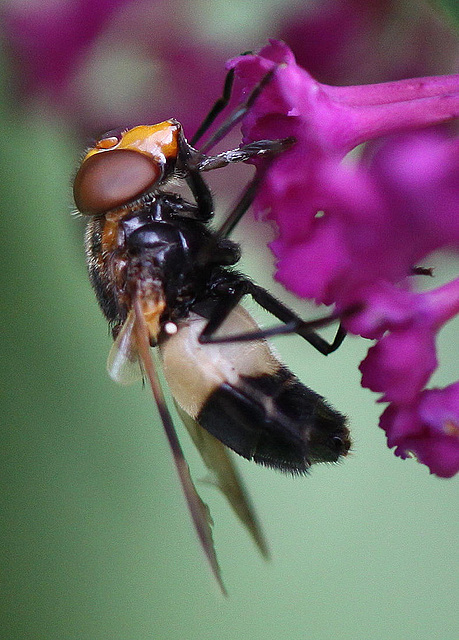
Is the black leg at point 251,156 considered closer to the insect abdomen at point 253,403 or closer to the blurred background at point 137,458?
the insect abdomen at point 253,403

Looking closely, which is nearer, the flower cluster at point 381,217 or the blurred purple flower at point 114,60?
the flower cluster at point 381,217

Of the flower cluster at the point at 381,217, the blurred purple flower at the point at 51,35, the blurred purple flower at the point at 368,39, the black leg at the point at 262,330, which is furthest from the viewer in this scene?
the blurred purple flower at the point at 51,35

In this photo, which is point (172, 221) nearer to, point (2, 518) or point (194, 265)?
point (194, 265)

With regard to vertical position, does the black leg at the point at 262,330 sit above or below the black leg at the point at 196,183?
below

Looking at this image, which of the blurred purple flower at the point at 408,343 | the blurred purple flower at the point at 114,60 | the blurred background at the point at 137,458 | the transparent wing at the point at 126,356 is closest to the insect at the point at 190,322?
the transparent wing at the point at 126,356

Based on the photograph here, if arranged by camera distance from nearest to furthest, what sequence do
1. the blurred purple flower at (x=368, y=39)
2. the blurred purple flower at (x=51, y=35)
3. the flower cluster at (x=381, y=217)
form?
1. the flower cluster at (x=381, y=217)
2. the blurred purple flower at (x=368, y=39)
3. the blurred purple flower at (x=51, y=35)

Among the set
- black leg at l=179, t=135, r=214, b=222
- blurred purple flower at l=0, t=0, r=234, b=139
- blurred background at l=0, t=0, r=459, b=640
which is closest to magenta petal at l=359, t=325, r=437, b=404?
black leg at l=179, t=135, r=214, b=222

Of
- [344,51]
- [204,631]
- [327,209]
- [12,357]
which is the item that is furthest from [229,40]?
[204,631]

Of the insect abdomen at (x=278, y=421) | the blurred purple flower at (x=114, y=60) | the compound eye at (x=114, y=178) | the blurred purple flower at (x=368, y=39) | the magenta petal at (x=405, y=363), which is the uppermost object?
the blurred purple flower at (x=114, y=60)
